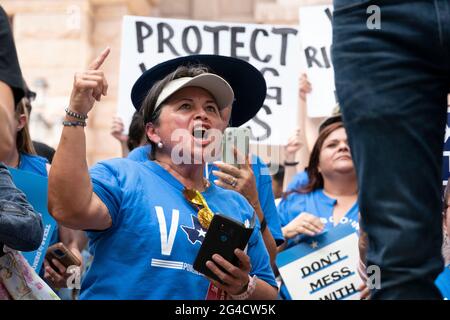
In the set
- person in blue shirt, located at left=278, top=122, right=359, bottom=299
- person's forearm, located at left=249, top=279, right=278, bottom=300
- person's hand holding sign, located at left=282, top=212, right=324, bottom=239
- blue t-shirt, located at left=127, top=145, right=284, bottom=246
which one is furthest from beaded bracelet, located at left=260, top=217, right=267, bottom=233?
person in blue shirt, located at left=278, top=122, right=359, bottom=299

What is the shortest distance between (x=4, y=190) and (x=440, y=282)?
1606 millimetres

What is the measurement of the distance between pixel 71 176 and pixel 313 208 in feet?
7.11

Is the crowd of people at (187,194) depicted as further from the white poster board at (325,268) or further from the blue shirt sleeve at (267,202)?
the white poster board at (325,268)

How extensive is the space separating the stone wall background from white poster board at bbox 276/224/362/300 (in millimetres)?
5151

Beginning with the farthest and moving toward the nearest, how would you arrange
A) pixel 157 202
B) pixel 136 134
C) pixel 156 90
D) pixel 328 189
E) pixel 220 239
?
pixel 328 189 → pixel 136 134 → pixel 156 90 → pixel 157 202 → pixel 220 239

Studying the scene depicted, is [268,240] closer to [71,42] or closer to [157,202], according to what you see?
→ [157,202]

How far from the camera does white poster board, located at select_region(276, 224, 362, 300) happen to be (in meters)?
4.00

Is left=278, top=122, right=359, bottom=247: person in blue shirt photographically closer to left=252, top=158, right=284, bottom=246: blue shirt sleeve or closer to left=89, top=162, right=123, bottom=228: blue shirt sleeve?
left=252, top=158, right=284, bottom=246: blue shirt sleeve

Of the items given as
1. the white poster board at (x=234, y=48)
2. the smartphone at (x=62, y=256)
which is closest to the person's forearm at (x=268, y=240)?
the smartphone at (x=62, y=256)

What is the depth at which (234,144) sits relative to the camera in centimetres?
321

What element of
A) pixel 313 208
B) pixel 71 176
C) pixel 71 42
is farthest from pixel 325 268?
pixel 71 42

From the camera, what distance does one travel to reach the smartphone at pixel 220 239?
2.61 meters

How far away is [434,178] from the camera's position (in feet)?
5.78
